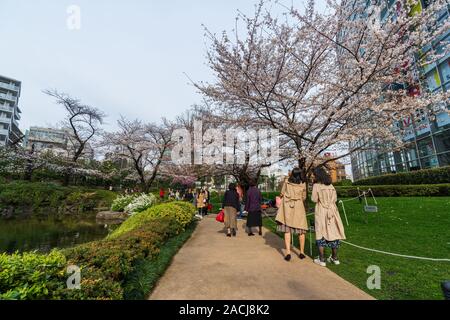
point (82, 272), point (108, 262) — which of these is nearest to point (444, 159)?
point (108, 262)

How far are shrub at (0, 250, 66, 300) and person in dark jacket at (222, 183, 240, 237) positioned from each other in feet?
16.7

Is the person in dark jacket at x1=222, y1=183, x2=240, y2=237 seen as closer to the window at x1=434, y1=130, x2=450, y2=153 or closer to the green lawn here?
the green lawn

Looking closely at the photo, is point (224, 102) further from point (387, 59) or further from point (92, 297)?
point (92, 297)

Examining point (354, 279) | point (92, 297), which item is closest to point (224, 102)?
point (354, 279)

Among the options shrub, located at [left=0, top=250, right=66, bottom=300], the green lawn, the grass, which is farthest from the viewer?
the green lawn

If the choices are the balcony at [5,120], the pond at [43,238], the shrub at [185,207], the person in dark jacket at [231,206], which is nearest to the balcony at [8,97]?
the balcony at [5,120]

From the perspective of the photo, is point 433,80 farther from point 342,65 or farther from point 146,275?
point 146,275

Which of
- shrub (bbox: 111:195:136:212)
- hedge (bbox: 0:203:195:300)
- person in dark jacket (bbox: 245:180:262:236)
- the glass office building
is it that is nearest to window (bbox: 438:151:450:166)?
the glass office building

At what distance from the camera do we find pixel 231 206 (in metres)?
7.02

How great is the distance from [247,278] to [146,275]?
1.59 m

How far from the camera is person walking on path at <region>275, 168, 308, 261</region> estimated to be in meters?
4.49

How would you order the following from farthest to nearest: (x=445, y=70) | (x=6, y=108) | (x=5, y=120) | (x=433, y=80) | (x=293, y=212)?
(x=6, y=108)
(x=5, y=120)
(x=433, y=80)
(x=445, y=70)
(x=293, y=212)

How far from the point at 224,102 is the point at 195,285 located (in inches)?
269
